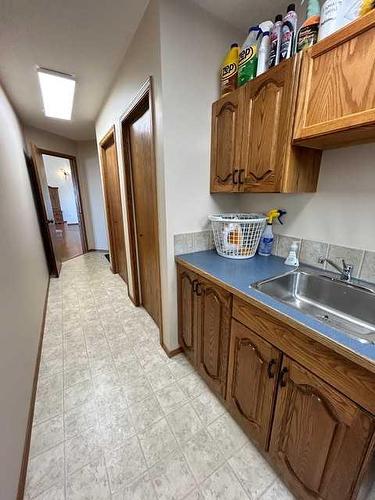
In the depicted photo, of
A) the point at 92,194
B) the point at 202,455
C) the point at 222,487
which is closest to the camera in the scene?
the point at 222,487

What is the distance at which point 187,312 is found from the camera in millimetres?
1541

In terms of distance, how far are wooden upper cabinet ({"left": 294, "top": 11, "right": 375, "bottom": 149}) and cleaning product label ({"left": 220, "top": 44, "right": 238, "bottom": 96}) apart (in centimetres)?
50

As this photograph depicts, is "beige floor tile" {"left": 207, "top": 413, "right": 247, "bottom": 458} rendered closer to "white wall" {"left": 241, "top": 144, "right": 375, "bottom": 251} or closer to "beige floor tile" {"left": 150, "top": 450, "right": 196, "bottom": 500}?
"beige floor tile" {"left": 150, "top": 450, "right": 196, "bottom": 500}

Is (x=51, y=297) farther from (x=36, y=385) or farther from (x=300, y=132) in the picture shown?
(x=300, y=132)

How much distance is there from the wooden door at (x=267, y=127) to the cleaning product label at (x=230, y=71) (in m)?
0.21

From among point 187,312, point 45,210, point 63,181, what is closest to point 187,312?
point 187,312

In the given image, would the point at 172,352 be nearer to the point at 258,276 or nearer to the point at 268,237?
the point at 258,276

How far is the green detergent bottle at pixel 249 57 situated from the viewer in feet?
3.71

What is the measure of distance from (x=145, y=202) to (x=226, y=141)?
88 centimetres

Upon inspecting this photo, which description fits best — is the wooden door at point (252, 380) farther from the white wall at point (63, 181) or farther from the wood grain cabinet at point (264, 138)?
the white wall at point (63, 181)

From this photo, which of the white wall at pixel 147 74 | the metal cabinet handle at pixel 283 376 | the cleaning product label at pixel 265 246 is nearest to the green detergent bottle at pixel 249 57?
the white wall at pixel 147 74

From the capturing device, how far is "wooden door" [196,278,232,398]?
1155 mm

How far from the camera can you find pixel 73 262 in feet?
13.4

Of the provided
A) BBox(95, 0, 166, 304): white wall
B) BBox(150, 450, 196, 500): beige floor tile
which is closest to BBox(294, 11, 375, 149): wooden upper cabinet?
BBox(95, 0, 166, 304): white wall
